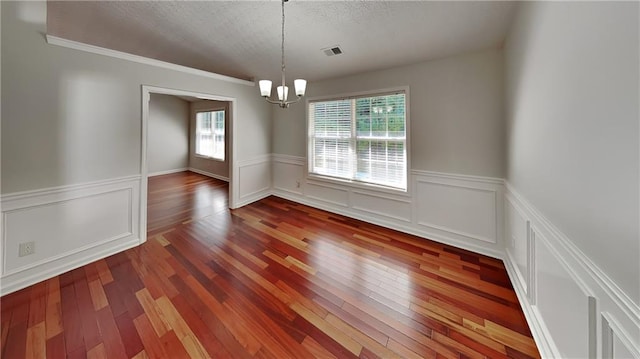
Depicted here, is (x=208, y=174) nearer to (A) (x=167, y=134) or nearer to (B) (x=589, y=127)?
(A) (x=167, y=134)

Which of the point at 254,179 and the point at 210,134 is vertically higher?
the point at 210,134

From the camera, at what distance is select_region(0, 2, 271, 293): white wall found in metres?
2.01

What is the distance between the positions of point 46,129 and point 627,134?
12.9 ft

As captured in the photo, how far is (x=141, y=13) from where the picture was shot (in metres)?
2.21

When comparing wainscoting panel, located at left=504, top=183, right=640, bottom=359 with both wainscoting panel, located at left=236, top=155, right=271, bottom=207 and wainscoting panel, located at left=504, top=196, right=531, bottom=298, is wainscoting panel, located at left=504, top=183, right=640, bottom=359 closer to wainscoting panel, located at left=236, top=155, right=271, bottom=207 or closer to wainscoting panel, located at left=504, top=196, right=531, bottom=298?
wainscoting panel, located at left=504, top=196, right=531, bottom=298

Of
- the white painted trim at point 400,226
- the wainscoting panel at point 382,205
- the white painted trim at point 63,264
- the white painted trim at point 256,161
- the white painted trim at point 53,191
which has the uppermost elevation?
the white painted trim at point 256,161

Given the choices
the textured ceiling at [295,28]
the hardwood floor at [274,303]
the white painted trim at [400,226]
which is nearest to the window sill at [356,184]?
the white painted trim at [400,226]

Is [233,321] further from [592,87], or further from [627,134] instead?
[592,87]

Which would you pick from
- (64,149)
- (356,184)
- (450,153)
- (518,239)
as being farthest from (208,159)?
(518,239)

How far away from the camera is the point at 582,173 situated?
1.00 m

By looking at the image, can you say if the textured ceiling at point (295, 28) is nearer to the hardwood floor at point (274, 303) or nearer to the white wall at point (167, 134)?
the hardwood floor at point (274, 303)

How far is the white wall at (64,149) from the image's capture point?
2.01 meters

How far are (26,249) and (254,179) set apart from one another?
9.73 ft

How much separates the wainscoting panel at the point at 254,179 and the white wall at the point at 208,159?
2.24 meters
